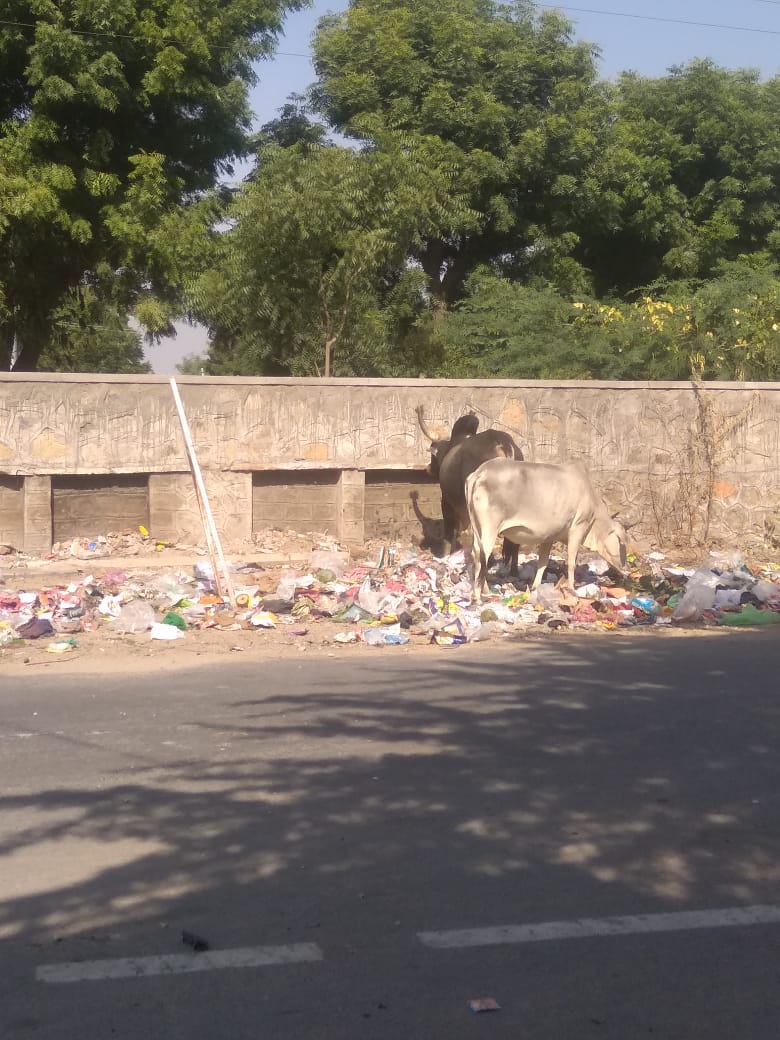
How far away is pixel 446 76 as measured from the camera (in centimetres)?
2914

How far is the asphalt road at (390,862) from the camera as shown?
414 cm

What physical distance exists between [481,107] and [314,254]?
9766mm

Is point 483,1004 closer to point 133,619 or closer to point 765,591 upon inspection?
point 133,619

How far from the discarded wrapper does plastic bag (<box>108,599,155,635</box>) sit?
781cm

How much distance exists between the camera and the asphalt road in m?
4.14

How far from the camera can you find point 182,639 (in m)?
11.3

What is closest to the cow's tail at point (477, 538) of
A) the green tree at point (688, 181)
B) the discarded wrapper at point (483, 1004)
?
the discarded wrapper at point (483, 1004)

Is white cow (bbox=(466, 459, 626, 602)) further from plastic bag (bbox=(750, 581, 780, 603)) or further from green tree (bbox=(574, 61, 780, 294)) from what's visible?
green tree (bbox=(574, 61, 780, 294))

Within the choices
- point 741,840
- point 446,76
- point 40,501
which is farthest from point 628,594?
point 446,76

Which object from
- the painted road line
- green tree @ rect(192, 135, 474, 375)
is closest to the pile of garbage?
the painted road line

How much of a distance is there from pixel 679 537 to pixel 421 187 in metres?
9.41

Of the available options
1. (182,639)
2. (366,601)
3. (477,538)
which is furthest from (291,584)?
(182,639)

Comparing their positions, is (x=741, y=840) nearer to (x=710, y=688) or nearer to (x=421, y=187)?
(x=710, y=688)

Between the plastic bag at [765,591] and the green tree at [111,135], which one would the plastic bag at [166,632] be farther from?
the green tree at [111,135]
